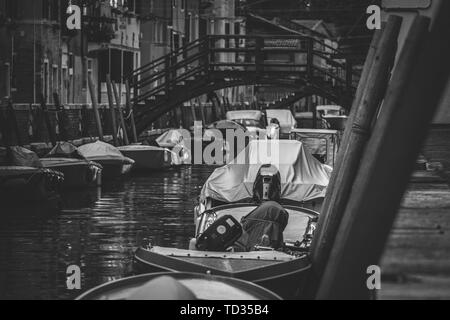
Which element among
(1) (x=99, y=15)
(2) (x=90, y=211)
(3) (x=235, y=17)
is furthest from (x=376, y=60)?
(3) (x=235, y=17)

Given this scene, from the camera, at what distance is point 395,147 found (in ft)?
32.2

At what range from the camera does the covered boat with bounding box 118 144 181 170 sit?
41.6 meters

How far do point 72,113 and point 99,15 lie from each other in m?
9.91

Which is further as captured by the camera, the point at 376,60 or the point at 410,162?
the point at 376,60

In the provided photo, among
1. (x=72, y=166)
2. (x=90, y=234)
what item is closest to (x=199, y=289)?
(x=90, y=234)

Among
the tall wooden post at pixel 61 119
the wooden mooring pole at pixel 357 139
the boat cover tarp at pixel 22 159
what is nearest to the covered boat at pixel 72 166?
the boat cover tarp at pixel 22 159

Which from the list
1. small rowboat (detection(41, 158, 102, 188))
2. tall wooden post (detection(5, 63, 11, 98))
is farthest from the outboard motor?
tall wooden post (detection(5, 63, 11, 98))

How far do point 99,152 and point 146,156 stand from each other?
4565 millimetres

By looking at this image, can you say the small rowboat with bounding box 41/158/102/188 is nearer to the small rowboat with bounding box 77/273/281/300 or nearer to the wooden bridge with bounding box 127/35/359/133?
the wooden bridge with bounding box 127/35/359/133

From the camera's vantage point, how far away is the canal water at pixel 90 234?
1801 cm

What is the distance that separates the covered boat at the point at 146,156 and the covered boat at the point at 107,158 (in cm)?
307

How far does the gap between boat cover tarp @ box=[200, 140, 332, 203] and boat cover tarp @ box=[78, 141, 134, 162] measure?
11478mm
